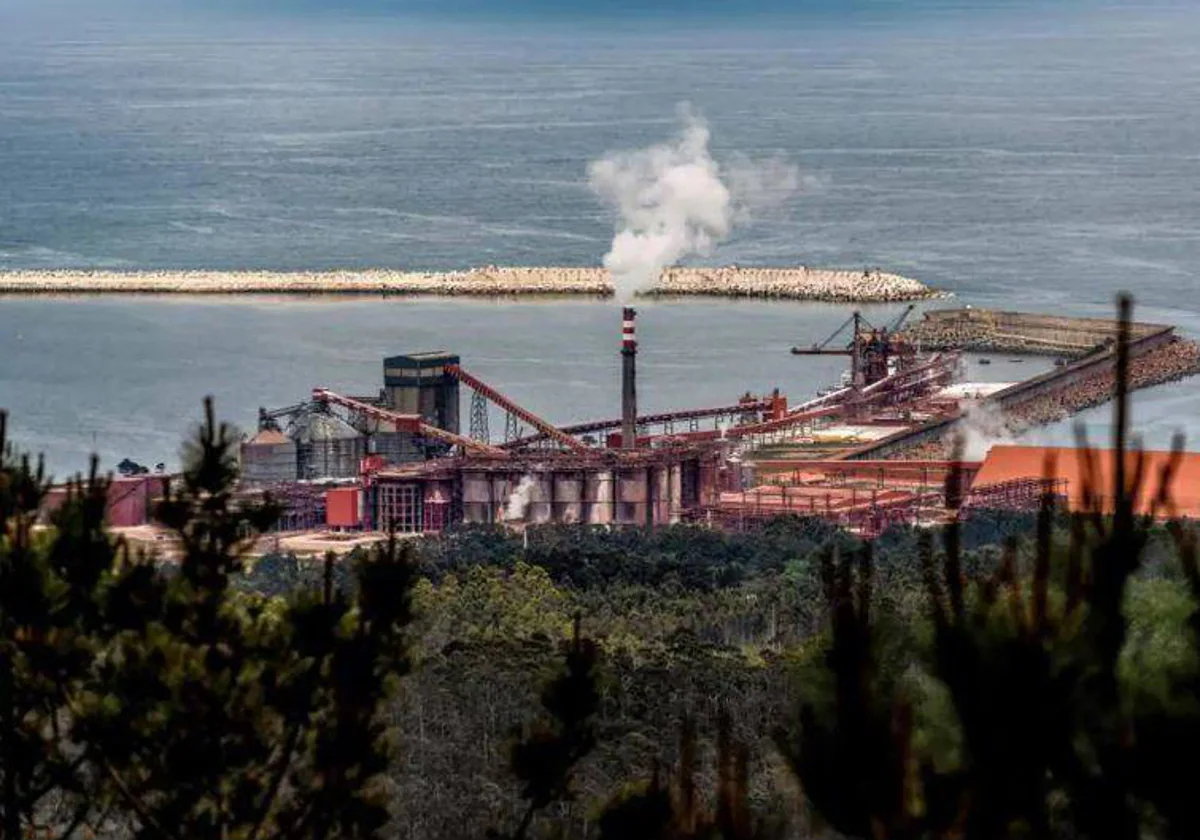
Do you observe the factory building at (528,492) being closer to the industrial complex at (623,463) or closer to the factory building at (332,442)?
the industrial complex at (623,463)

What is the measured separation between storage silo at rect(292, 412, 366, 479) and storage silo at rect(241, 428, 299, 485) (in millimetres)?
146

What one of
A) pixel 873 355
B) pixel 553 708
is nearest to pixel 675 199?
pixel 873 355

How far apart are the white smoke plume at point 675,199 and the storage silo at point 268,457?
1288cm

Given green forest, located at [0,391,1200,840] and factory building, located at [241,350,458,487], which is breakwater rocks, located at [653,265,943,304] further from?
green forest, located at [0,391,1200,840]

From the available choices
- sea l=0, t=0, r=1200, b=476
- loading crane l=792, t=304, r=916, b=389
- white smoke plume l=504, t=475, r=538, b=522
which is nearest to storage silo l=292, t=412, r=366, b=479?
white smoke plume l=504, t=475, r=538, b=522

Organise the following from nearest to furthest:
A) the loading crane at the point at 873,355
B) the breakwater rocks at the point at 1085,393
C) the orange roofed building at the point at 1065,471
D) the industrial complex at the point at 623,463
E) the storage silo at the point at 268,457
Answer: the orange roofed building at the point at 1065,471
the industrial complex at the point at 623,463
the storage silo at the point at 268,457
the breakwater rocks at the point at 1085,393
the loading crane at the point at 873,355

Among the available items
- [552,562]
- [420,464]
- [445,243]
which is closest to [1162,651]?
[552,562]

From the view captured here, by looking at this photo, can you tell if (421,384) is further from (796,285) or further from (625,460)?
(796,285)

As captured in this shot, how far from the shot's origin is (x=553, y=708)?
9109 mm

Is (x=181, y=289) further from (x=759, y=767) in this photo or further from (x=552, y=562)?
(x=759, y=767)

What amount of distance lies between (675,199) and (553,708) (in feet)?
125

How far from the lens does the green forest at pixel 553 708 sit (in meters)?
6.63

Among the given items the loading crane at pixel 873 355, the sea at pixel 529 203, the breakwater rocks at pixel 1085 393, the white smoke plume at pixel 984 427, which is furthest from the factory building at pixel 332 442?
the loading crane at pixel 873 355

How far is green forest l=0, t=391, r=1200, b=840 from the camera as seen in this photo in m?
6.63
